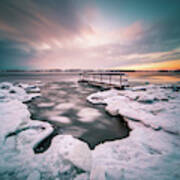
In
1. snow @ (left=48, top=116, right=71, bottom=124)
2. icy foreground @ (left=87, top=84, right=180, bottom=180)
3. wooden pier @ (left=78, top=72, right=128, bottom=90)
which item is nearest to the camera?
icy foreground @ (left=87, top=84, right=180, bottom=180)

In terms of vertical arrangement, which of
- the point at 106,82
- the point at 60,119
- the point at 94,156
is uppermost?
the point at 106,82

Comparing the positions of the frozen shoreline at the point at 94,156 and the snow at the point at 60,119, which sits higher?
the frozen shoreline at the point at 94,156

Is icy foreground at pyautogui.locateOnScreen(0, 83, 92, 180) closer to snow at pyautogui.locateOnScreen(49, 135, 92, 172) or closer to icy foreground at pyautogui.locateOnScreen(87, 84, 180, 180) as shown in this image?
snow at pyautogui.locateOnScreen(49, 135, 92, 172)

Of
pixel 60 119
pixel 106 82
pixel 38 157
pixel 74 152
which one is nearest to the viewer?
pixel 38 157

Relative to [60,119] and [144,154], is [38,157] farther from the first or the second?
[144,154]

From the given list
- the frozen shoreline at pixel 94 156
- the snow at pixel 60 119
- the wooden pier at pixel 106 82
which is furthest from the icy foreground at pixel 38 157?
the wooden pier at pixel 106 82

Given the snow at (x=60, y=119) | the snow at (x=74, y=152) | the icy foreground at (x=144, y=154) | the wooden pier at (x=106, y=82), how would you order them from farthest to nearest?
the wooden pier at (x=106, y=82), the snow at (x=60, y=119), the snow at (x=74, y=152), the icy foreground at (x=144, y=154)

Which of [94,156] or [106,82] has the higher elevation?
[106,82]

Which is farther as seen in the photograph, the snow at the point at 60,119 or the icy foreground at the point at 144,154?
the snow at the point at 60,119

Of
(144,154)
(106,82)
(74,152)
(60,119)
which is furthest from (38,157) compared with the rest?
(106,82)

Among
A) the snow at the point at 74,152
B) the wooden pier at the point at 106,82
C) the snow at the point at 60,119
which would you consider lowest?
the snow at the point at 60,119

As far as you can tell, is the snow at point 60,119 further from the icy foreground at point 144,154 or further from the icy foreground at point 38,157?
the icy foreground at point 144,154

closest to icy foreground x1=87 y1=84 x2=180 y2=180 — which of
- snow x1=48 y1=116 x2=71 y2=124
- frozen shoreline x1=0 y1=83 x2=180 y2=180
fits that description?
frozen shoreline x1=0 y1=83 x2=180 y2=180

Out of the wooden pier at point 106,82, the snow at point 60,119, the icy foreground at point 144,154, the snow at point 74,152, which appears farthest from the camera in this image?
the wooden pier at point 106,82
